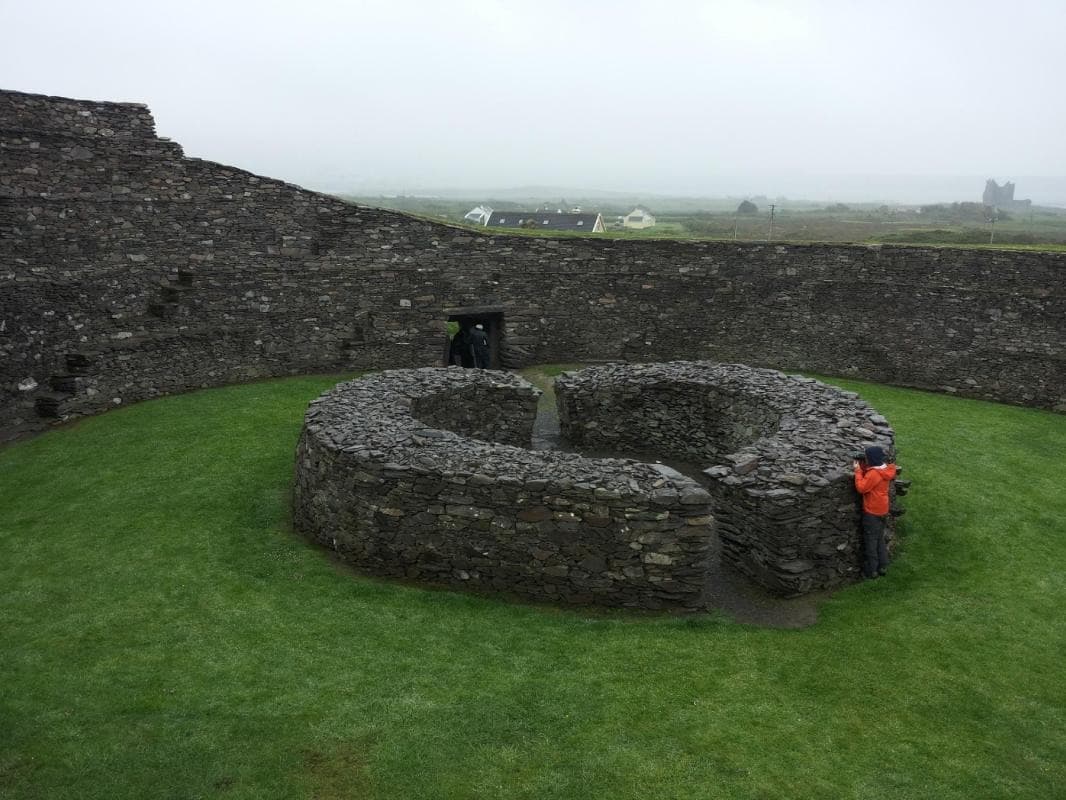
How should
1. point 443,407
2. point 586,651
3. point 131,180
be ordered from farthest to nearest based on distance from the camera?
1. point 131,180
2. point 443,407
3. point 586,651

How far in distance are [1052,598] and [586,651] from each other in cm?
609

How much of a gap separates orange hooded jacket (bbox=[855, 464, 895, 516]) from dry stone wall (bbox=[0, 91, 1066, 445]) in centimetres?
1146

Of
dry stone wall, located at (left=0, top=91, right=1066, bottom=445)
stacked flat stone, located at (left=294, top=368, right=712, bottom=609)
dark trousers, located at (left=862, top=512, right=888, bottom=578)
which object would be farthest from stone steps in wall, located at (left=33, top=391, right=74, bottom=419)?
dark trousers, located at (left=862, top=512, right=888, bottom=578)

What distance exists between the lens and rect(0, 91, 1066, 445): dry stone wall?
16.8m

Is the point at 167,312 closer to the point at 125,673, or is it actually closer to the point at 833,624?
the point at 125,673

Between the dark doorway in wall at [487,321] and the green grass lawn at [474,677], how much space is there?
33.3 ft

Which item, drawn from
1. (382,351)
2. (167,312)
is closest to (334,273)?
(382,351)

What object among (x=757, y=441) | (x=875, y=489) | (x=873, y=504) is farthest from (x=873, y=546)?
(x=757, y=441)

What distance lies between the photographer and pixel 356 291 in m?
21.0

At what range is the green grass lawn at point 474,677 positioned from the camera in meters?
6.80

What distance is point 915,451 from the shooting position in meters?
15.3

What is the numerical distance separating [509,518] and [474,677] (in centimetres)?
219

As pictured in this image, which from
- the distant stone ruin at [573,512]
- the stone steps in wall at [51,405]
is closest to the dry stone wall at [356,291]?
the stone steps in wall at [51,405]

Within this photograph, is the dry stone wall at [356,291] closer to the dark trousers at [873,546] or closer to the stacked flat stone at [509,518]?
the stacked flat stone at [509,518]
